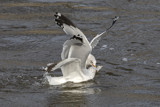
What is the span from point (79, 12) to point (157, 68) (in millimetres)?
4616

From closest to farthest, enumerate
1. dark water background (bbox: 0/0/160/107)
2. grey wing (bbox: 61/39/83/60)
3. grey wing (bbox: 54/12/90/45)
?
grey wing (bbox: 54/12/90/45) < dark water background (bbox: 0/0/160/107) < grey wing (bbox: 61/39/83/60)

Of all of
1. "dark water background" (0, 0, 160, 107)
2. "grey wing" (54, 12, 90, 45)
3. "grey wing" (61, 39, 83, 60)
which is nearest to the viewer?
"grey wing" (54, 12, 90, 45)

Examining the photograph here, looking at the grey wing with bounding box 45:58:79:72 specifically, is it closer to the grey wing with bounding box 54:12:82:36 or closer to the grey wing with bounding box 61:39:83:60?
the grey wing with bounding box 61:39:83:60

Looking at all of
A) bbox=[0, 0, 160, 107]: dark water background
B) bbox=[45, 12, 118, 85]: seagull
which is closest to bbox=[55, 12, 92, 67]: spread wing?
bbox=[45, 12, 118, 85]: seagull

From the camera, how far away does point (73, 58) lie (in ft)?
24.5

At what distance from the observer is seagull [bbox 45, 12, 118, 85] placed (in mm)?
6816

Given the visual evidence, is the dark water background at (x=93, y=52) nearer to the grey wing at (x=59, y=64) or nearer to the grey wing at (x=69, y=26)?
the grey wing at (x=59, y=64)

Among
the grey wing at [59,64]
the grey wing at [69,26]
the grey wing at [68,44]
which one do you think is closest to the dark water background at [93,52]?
the grey wing at [59,64]

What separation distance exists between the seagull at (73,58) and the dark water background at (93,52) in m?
0.15

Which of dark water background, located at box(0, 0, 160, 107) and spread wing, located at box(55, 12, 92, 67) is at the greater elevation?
spread wing, located at box(55, 12, 92, 67)

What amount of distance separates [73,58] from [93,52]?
2082 mm

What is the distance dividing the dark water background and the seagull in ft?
0.48

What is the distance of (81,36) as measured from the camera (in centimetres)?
681

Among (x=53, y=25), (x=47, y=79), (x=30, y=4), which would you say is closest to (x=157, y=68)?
(x=47, y=79)
